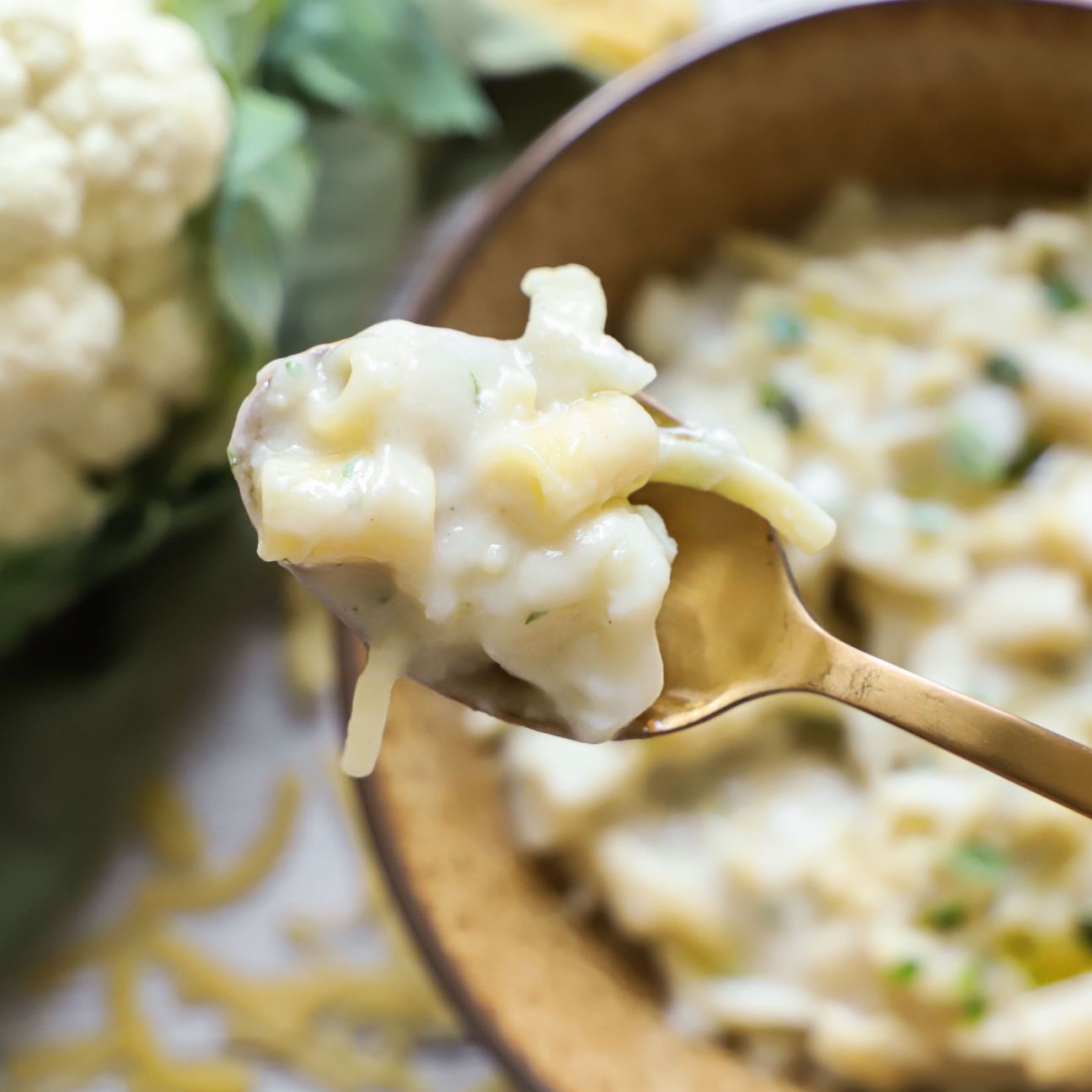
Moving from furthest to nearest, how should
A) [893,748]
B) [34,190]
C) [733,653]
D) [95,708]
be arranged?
1. [95,708]
2. [893,748]
3. [34,190]
4. [733,653]

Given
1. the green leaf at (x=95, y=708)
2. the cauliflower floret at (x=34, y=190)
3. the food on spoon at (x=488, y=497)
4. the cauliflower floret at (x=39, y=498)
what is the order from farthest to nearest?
the green leaf at (x=95, y=708)
the cauliflower floret at (x=39, y=498)
the cauliflower floret at (x=34, y=190)
the food on spoon at (x=488, y=497)

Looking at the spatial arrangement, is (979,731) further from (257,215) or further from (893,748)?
(257,215)

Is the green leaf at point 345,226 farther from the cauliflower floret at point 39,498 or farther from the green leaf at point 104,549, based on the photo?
the cauliflower floret at point 39,498

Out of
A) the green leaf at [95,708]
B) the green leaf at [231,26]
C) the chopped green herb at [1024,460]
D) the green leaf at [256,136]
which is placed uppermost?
the green leaf at [231,26]

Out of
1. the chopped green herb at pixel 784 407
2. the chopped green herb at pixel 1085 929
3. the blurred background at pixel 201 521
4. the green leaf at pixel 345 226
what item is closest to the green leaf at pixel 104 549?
the blurred background at pixel 201 521

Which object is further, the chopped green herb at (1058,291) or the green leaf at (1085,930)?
the chopped green herb at (1058,291)

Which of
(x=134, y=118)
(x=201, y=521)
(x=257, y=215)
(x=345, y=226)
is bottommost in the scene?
(x=201, y=521)

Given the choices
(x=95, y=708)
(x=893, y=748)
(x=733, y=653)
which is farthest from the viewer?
(x=95, y=708)

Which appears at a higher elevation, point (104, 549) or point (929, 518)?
point (929, 518)

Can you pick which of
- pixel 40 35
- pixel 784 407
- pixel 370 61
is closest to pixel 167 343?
pixel 40 35
